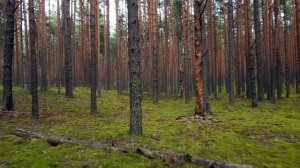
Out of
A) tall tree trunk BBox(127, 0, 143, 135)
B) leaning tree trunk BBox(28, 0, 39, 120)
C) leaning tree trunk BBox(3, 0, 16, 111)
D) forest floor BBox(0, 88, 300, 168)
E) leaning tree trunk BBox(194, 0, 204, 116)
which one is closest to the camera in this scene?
forest floor BBox(0, 88, 300, 168)

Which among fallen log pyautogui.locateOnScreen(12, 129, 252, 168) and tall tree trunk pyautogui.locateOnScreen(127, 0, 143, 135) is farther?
tall tree trunk pyautogui.locateOnScreen(127, 0, 143, 135)

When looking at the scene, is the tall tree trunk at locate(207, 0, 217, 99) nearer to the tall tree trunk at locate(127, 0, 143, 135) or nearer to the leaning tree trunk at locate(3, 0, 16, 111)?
the tall tree trunk at locate(127, 0, 143, 135)

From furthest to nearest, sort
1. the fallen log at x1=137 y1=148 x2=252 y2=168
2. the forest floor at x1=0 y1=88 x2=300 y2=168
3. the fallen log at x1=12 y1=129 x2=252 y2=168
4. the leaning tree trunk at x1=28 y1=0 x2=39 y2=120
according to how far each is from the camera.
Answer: the leaning tree trunk at x1=28 y1=0 x2=39 y2=120 → the forest floor at x1=0 y1=88 x2=300 y2=168 → the fallen log at x1=12 y1=129 x2=252 y2=168 → the fallen log at x1=137 y1=148 x2=252 y2=168

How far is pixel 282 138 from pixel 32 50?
1071 centimetres

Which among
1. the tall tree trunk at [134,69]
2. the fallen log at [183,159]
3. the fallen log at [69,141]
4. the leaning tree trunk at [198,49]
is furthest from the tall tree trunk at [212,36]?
the fallen log at [183,159]

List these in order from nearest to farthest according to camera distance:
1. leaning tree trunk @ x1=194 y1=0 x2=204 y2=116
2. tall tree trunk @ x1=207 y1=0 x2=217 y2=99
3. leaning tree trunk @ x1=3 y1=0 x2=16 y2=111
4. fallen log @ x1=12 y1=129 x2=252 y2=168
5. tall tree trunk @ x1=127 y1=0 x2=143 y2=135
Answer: fallen log @ x1=12 y1=129 x2=252 y2=168 → tall tree trunk @ x1=127 y1=0 x2=143 y2=135 → leaning tree trunk @ x1=194 y1=0 x2=204 y2=116 → leaning tree trunk @ x1=3 y1=0 x2=16 y2=111 → tall tree trunk @ x1=207 y1=0 x2=217 y2=99

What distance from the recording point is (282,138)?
929 centimetres

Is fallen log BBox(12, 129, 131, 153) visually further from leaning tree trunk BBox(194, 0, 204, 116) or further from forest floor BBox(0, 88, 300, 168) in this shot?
leaning tree trunk BBox(194, 0, 204, 116)

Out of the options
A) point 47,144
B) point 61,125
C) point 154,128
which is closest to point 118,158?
point 47,144

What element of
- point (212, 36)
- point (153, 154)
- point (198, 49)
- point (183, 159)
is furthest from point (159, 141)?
point (212, 36)

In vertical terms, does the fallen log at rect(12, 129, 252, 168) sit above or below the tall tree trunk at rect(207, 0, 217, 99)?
below

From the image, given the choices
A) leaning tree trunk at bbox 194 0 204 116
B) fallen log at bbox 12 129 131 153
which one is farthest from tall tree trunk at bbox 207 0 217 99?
fallen log at bbox 12 129 131 153

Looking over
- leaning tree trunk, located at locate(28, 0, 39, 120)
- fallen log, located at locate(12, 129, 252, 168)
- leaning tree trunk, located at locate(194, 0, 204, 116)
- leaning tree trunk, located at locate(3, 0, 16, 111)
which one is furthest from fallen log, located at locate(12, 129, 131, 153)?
leaning tree trunk, located at locate(194, 0, 204, 116)

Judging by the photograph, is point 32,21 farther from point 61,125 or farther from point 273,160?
point 273,160
